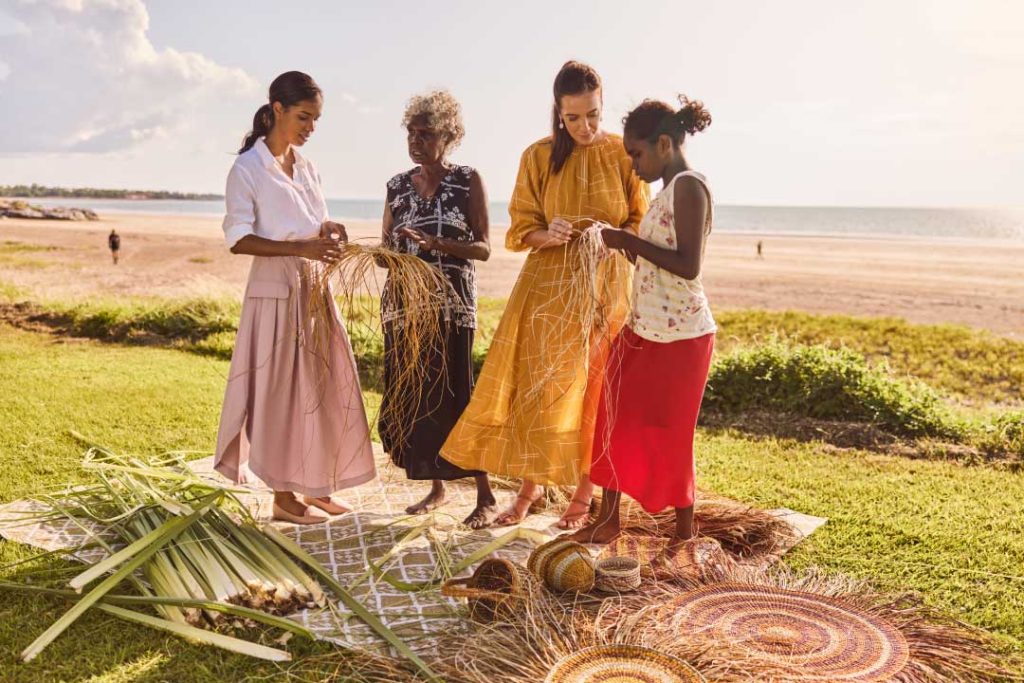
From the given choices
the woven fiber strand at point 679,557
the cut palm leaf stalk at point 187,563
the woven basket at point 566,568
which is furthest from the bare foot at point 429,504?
the woven basket at point 566,568

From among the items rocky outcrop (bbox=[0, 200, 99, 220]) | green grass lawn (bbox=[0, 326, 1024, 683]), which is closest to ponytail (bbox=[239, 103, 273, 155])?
green grass lawn (bbox=[0, 326, 1024, 683])

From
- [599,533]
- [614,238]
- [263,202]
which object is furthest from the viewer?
[599,533]

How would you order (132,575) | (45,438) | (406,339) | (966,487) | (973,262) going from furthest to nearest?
(973,262), (45,438), (966,487), (406,339), (132,575)

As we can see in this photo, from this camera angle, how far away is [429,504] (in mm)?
4555

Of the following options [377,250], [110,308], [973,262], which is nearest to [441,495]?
[377,250]

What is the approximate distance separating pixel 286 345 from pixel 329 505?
0.92 metres

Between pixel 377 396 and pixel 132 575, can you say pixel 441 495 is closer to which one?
pixel 132 575

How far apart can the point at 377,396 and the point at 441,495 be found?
286 centimetres

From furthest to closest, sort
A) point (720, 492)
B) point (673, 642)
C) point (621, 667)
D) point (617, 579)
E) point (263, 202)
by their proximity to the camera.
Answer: point (720, 492)
point (263, 202)
point (617, 579)
point (673, 642)
point (621, 667)

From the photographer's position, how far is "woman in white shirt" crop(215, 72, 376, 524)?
388cm

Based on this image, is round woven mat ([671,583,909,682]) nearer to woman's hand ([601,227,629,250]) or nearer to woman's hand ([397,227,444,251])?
woman's hand ([601,227,629,250])

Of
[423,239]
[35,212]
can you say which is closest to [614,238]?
[423,239]

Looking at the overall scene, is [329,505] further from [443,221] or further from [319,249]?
[443,221]

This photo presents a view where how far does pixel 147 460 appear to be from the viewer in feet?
16.5
